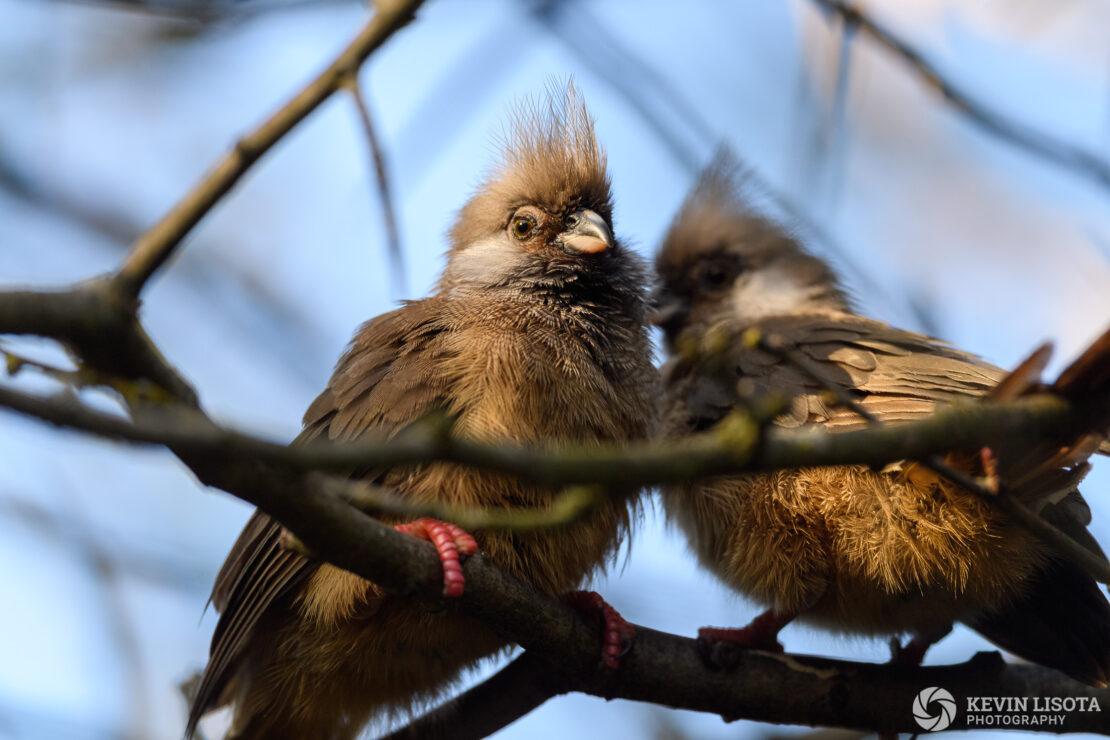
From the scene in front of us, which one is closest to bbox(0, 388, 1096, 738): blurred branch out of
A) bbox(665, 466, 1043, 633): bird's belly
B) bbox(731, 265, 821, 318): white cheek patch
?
bbox(665, 466, 1043, 633): bird's belly

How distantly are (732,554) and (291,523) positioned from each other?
2.42 m

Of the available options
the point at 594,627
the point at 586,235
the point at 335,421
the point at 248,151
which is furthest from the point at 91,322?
the point at 586,235

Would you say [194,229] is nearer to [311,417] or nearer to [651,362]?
[311,417]

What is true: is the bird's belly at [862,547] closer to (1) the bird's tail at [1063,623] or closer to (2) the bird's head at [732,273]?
(1) the bird's tail at [1063,623]

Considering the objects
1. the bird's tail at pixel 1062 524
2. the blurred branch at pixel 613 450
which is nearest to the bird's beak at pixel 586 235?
the bird's tail at pixel 1062 524

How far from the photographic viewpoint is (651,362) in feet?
13.7

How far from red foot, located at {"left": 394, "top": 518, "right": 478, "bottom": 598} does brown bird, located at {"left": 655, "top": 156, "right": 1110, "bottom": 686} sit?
1.03 m

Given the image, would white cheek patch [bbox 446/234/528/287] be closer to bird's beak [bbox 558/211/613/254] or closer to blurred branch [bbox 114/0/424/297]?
bird's beak [bbox 558/211/613/254]

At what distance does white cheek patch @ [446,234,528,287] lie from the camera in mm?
4172

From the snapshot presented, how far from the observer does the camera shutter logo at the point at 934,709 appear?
377 cm

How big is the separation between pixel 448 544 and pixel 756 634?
5.83 ft

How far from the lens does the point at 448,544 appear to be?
2822 millimetres

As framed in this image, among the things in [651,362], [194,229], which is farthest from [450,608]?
[651,362]

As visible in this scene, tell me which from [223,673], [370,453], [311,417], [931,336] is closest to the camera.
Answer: [370,453]
